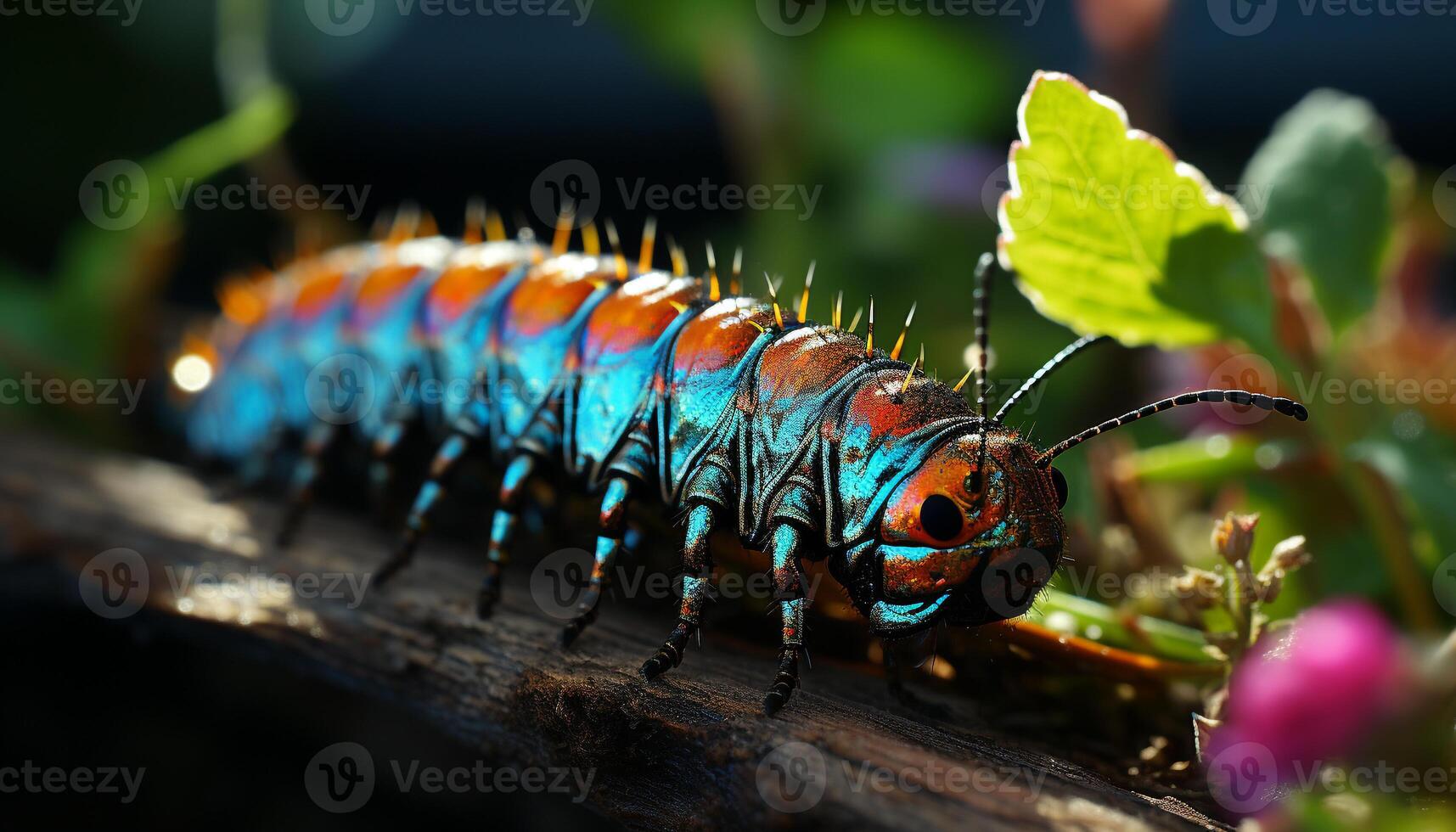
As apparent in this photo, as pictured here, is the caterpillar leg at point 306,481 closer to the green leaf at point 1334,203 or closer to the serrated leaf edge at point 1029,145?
the serrated leaf edge at point 1029,145

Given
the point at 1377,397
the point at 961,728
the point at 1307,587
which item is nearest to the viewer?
the point at 961,728

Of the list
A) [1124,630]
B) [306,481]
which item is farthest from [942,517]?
[306,481]

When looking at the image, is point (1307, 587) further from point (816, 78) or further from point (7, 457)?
point (7, 457)

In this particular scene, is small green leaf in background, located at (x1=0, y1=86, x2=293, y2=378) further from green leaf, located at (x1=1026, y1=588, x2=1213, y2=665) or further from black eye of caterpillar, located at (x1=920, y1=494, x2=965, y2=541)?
green leaf, located at (x1=1026, y1=588, x2=1213, y2=665)

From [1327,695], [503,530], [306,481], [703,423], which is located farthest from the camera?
[306,481]

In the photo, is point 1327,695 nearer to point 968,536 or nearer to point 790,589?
point 968,536

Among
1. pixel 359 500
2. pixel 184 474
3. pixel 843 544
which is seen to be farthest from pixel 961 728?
pixel 184 474

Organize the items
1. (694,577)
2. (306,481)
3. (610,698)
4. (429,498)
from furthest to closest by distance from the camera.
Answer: (306,481) < (429,498) < (694,577) < (610,698)

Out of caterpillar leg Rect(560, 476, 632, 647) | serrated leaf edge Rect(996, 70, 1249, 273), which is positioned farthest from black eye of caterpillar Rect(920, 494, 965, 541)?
caterpillar leg Rect(560, 476, 632, 647)

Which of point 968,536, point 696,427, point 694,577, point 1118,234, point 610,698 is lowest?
point 610,698
